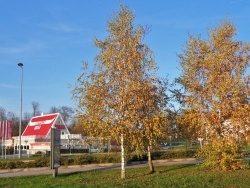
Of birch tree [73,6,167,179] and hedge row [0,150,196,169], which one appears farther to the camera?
hedge row [0,150,196,169]

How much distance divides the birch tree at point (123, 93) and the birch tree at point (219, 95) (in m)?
3.17

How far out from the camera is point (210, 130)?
69.6 ft

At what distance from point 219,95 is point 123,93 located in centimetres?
549

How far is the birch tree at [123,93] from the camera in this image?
18.2 meters

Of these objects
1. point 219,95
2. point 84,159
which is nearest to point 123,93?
point 219,95

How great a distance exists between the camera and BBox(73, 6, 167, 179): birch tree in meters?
18.2

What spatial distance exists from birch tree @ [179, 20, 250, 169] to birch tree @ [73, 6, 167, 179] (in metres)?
3.17

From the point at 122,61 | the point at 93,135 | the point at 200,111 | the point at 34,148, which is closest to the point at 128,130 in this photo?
the point at 93,135

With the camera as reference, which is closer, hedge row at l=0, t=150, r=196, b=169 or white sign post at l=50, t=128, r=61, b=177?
white sign post at l=50, t=128, r=61, b=177

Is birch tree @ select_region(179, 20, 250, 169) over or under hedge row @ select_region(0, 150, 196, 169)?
over

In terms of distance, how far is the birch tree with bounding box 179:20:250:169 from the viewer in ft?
66.9

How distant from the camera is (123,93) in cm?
1806

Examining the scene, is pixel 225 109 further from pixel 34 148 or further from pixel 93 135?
pixel 34 148

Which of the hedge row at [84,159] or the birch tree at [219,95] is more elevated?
the birch tree at [219,95]
